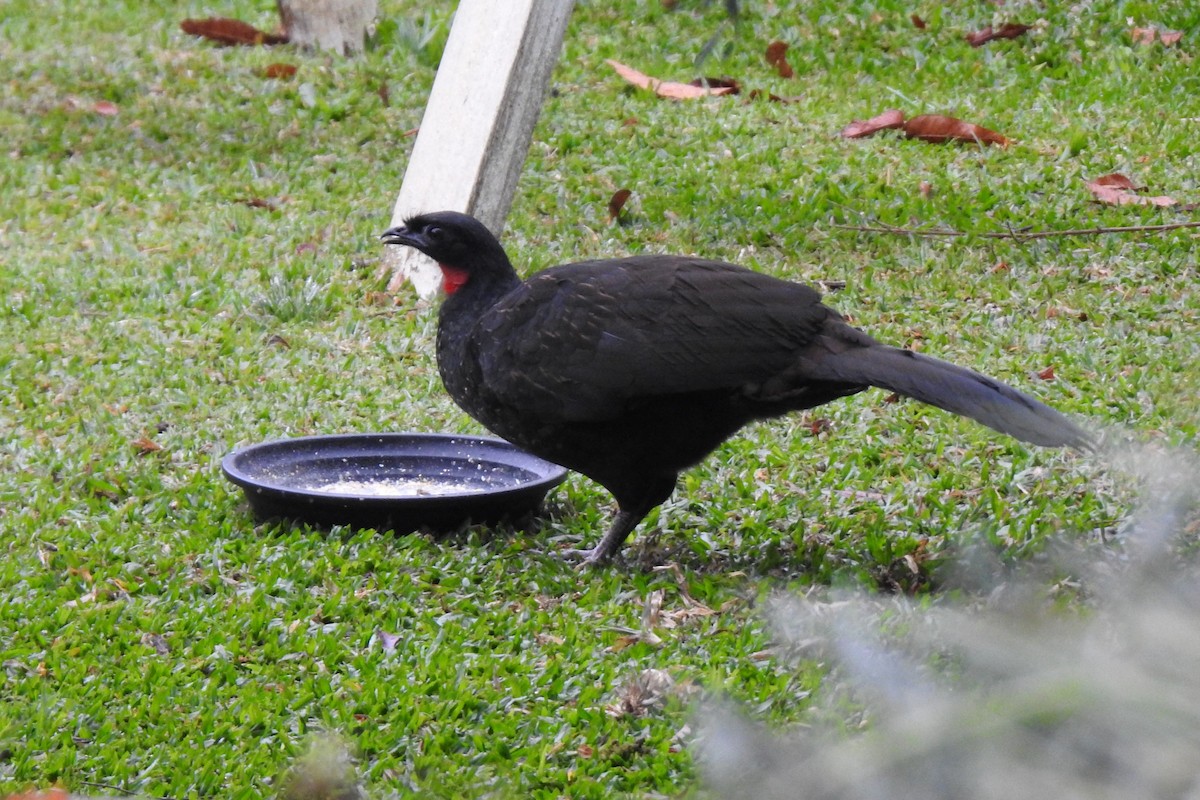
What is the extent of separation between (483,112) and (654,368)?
334cm

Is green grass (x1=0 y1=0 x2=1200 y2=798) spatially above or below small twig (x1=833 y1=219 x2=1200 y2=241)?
below

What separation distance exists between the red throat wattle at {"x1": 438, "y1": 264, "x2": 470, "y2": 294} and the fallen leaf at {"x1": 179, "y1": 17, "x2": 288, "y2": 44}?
676 cm

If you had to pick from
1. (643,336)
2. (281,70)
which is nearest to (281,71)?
(281,70)

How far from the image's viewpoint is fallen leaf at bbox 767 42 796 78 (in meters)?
10.0

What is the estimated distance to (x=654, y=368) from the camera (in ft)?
14.0

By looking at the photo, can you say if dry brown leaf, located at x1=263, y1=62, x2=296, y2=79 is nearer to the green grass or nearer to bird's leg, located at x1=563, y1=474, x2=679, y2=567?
the green grass

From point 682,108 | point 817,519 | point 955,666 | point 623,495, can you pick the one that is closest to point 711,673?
point 623,495

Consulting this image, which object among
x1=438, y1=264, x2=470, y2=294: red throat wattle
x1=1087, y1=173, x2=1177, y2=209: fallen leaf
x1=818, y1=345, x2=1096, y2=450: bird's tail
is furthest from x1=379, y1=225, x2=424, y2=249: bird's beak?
x1=1087, y1=173, x2=1177, y2=209: fallen leaf

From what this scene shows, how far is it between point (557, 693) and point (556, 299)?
1.34m

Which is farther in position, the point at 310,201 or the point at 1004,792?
the point at 310,201

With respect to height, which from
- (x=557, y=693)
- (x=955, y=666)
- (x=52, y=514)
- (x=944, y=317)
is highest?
(x=955, y=666)

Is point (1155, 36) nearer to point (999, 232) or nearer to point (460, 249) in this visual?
point (999, 232)

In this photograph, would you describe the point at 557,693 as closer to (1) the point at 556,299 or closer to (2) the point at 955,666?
(1) the point at 556,299

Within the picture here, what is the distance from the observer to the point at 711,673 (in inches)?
149
